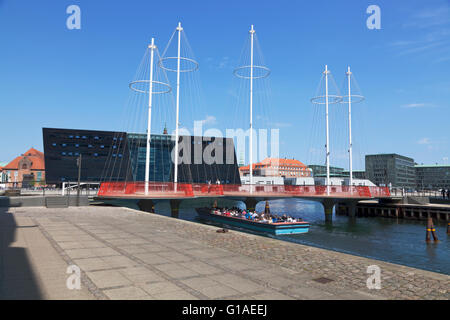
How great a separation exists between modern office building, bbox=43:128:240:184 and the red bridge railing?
132ft

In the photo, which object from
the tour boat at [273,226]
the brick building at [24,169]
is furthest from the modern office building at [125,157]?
the brick building at [24,169]

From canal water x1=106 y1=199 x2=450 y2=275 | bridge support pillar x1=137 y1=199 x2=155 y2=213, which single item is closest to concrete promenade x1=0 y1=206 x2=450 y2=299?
canal water x1=106 y1=199 x2=450 y2=275

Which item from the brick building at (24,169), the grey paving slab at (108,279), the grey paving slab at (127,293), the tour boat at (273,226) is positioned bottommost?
the tour boat at (273,226)

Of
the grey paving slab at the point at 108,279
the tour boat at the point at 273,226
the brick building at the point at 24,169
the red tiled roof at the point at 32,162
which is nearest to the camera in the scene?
the grey paving slab at the point at 108,279

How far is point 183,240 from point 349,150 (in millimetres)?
42939

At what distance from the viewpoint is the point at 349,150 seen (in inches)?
1989

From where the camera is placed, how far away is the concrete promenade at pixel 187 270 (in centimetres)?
697

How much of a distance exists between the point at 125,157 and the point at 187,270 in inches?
3530

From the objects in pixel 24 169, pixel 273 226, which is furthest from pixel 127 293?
pixel 24 169

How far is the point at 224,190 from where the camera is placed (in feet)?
134

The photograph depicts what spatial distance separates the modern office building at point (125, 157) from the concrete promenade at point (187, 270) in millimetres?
67981

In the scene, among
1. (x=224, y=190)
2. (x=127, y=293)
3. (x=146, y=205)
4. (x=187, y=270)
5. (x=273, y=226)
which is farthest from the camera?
(x=224, y=190)

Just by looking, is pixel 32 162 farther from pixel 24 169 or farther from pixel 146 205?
pixel 146 205

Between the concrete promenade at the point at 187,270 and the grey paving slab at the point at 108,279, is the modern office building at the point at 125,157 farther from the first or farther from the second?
the grey paving slab at the point at 108,279
